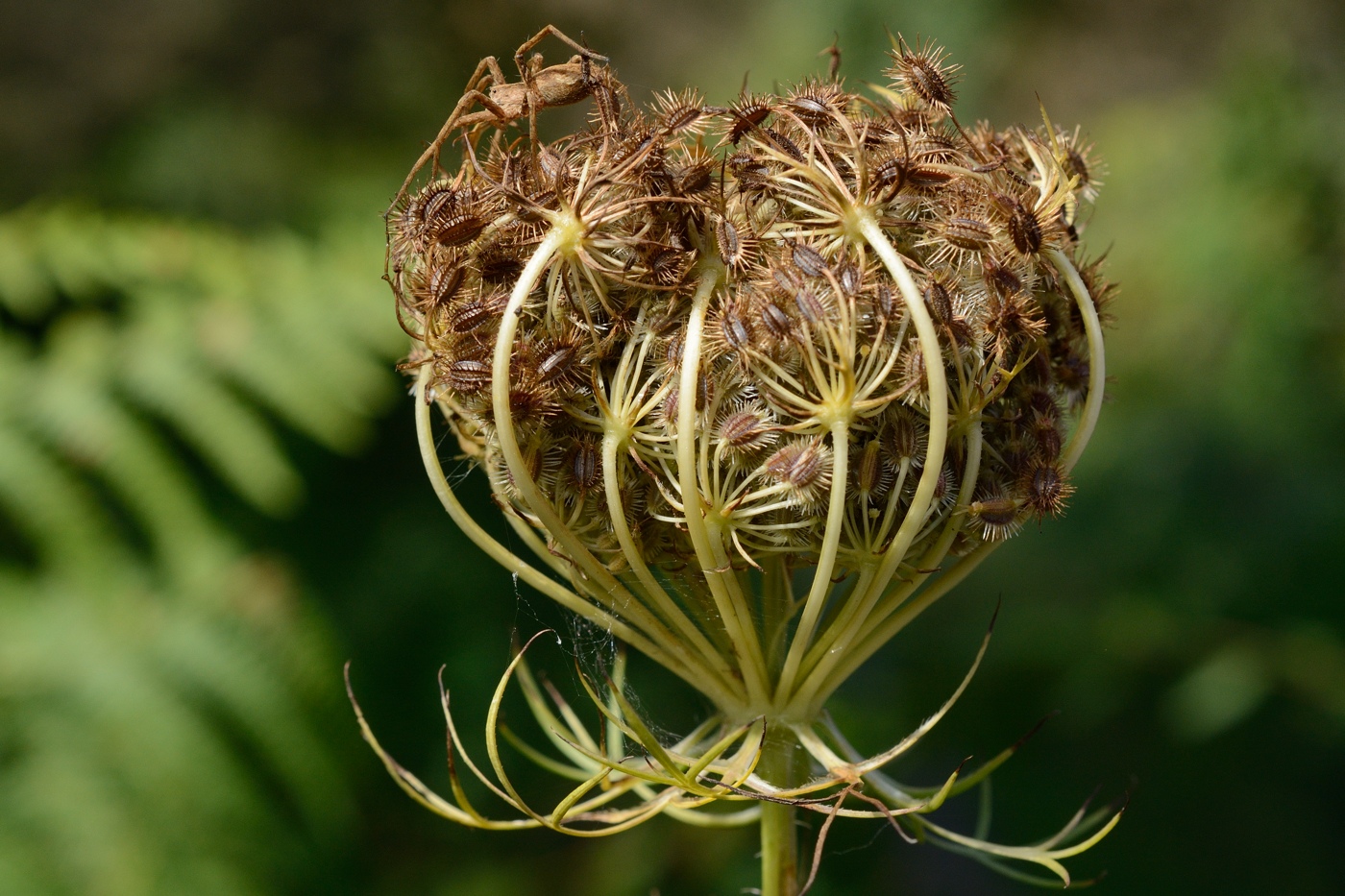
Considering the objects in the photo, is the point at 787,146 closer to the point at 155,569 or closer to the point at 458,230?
the point at 458,230

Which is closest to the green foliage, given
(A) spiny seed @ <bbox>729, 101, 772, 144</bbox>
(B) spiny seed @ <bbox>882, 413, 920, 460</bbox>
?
(A) spiny seed @ <bbox>729, 101, 772, 144</bbox>

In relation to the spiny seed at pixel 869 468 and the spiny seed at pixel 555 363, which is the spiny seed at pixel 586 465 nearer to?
the spiny seed at pixel 555 363

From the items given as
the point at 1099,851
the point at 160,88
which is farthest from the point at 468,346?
the point at 160,88

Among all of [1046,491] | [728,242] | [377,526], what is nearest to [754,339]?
[728,242]

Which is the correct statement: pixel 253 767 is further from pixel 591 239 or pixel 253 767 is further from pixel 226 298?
pixel 591 239

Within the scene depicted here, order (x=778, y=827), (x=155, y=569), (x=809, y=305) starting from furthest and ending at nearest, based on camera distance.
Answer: (x=155, y=569) < (x=778, y=827) < (x=809, y=305)

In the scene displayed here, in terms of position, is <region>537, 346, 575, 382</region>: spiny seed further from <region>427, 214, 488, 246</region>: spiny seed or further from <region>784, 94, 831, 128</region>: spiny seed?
<region>784, 94, 831, 128</region>: spiny seed
